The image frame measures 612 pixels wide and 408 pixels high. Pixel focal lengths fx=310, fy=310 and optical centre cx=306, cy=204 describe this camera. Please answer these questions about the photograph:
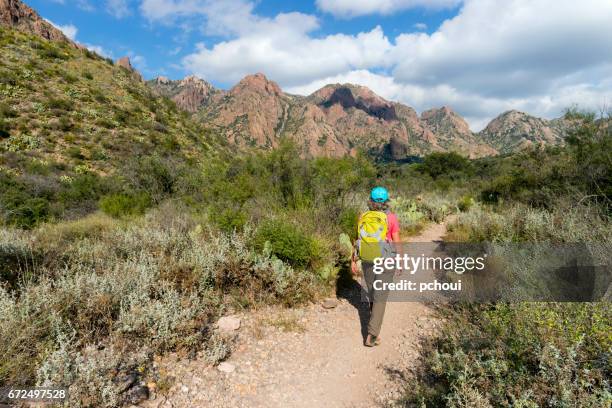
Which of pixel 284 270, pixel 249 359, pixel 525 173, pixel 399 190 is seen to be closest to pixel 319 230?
pixel 284 270

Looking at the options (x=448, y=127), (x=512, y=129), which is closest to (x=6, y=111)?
(x=512, y=129)

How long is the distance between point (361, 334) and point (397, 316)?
2.69 ft

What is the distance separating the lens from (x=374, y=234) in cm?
422

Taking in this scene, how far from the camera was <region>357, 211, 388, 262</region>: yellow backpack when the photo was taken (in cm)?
421

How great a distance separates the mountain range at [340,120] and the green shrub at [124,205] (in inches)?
2361

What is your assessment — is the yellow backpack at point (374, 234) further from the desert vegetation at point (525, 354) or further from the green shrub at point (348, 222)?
the green shrub at point (348, 222)

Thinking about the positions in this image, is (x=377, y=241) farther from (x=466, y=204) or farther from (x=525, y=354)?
(x=466, y=204)

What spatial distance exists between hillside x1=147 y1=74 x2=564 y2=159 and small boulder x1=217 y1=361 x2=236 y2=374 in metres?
74.2

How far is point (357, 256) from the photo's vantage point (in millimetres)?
A: 4641

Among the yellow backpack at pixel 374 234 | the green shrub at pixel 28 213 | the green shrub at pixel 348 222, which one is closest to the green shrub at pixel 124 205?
the green shrub at pixel 28 213

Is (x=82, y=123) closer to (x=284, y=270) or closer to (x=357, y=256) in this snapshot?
(x=284, y=270)

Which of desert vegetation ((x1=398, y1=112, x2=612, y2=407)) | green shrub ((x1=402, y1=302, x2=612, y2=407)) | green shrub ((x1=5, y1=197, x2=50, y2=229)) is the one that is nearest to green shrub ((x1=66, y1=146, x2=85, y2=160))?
green shrub ((x1=5, y1=197, x2=50, y2=229))

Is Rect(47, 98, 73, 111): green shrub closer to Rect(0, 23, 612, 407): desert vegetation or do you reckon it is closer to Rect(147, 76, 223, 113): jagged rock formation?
Rect(0, 23, 612, 407): desert vegetation

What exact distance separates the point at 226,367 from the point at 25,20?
57.4m
